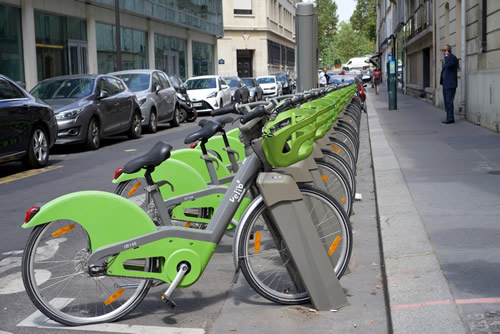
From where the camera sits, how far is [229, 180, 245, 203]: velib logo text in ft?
15.3

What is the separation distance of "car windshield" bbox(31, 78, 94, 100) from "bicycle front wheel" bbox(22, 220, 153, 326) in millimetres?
12328

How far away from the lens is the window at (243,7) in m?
72.8

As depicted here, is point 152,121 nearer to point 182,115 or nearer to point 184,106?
point 184,106

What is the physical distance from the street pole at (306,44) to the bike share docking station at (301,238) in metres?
9.09

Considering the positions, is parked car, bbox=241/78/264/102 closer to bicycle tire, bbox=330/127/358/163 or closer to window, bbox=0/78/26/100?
window, bbox=0/78/26/100

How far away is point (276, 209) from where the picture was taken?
4562mm

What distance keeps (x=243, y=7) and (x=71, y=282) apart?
7042cm

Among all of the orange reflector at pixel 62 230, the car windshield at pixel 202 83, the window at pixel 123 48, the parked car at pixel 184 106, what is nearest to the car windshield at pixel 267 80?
the window at pixel 123 48

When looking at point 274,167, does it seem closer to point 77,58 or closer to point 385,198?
point 385,198

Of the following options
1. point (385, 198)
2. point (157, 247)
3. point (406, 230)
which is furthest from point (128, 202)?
point (385, 198)

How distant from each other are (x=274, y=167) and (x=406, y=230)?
2019 mm

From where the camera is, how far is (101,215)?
4500mm

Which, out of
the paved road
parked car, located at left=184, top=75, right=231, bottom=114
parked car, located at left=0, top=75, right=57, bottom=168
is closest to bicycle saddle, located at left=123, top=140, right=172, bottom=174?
the paved road

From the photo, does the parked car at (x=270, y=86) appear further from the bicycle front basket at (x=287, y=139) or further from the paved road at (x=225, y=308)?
the bicycle front basket at (x=287, y=139)
